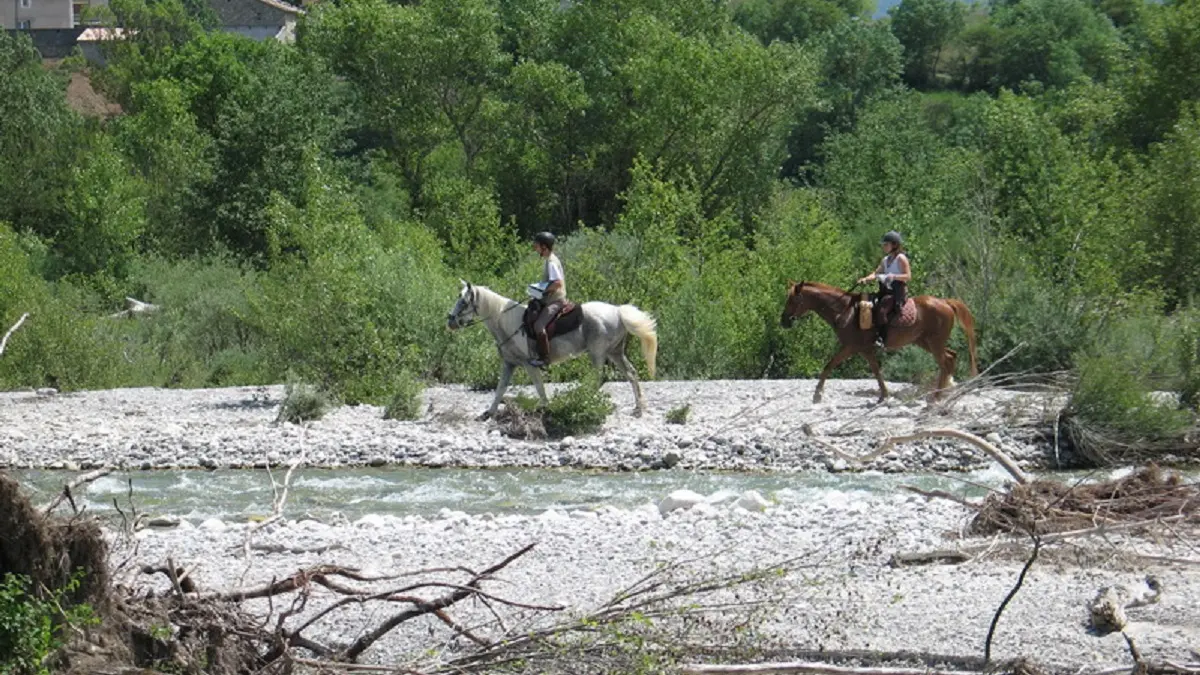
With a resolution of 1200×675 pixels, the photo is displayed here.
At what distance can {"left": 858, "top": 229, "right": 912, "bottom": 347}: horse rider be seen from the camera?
20.9 meters

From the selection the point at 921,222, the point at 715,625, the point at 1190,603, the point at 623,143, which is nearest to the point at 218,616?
the point at 715,625

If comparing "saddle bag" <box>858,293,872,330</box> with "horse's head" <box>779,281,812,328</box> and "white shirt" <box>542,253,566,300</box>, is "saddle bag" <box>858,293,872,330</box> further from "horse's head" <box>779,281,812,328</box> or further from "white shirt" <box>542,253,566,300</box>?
"white shirt" <box>542,253,566,300</box>

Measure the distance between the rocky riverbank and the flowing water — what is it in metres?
0.43

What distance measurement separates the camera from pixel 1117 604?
10.2m

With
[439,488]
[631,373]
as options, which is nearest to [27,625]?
[439,488]

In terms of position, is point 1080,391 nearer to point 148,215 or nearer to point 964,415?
point 964,415

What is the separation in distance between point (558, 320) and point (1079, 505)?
10.0 m

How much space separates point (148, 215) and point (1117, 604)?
39.6 meters

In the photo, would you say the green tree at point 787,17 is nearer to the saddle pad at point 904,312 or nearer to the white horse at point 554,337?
the saddle pad at point 904,312

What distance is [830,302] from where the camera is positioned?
2220cm

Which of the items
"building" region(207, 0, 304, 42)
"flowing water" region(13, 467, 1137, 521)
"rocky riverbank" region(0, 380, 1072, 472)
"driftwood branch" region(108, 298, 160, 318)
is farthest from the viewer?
"building" region(207, 0, 304, 42)

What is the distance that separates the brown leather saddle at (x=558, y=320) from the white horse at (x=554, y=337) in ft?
0.22

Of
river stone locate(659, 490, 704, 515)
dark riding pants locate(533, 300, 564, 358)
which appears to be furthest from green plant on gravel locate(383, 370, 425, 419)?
river stone locate(659, 490, 704, 515)

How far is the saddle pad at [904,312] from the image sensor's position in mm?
21641
